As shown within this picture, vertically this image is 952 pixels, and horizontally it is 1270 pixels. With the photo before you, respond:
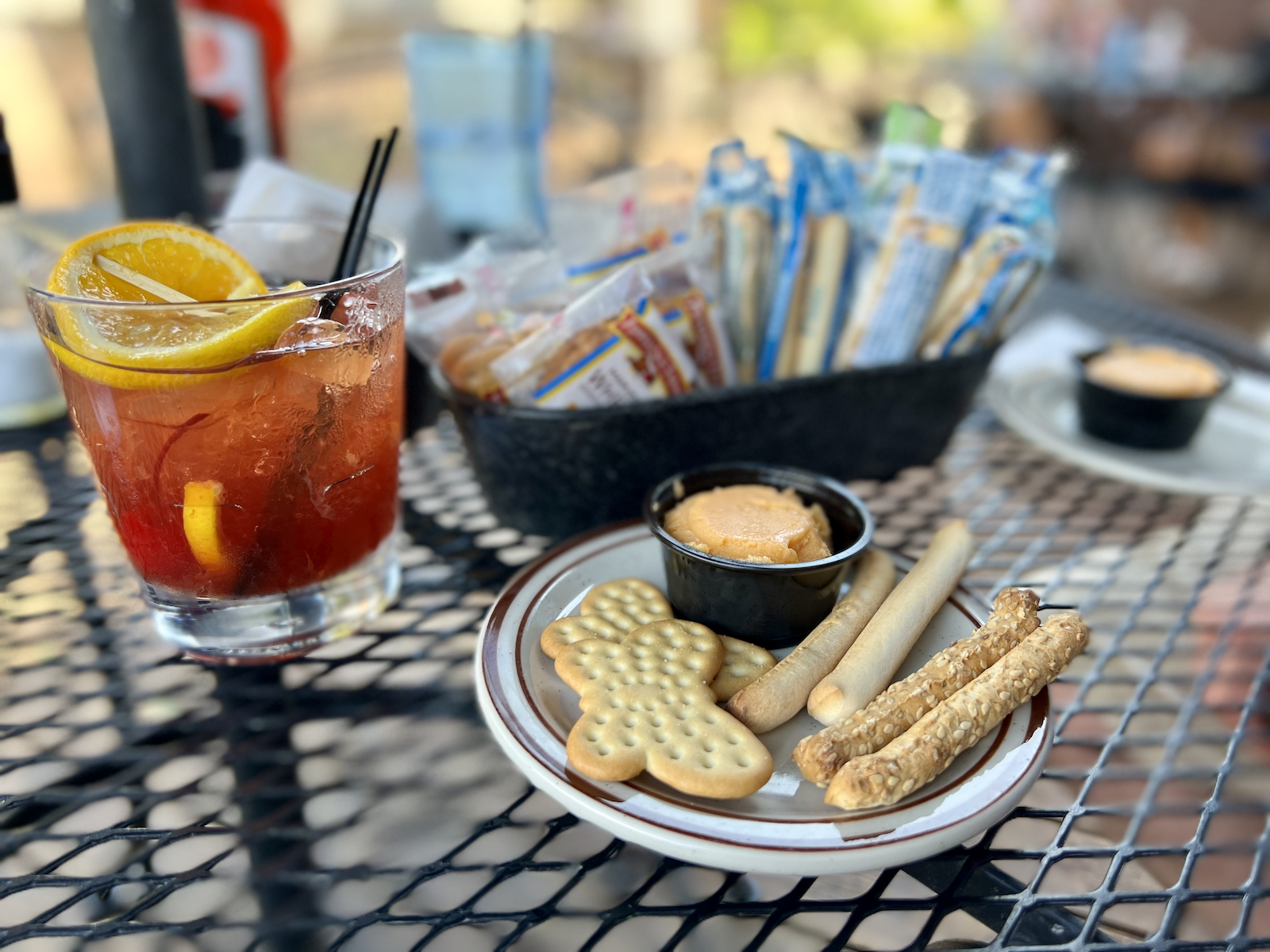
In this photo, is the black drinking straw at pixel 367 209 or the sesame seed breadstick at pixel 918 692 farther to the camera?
the black drinking straw at pixel 367 209

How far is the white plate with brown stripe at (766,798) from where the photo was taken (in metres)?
0.45

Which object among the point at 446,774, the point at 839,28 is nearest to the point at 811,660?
the point at 446,774

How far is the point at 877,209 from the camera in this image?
0.98m

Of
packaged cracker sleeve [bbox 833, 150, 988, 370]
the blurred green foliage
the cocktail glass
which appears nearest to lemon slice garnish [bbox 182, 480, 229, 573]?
the cocktail glass

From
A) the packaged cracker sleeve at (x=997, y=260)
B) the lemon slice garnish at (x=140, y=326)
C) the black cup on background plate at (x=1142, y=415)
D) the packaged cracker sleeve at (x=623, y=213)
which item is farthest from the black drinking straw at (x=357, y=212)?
the black cup on background plate at (x=1142, y=415)

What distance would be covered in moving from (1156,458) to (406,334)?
2.87ft

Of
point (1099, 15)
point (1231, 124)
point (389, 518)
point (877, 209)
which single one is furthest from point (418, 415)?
point (1099, 15)

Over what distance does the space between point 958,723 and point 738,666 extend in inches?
6.1

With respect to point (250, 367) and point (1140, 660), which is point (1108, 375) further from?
point (250, 367)

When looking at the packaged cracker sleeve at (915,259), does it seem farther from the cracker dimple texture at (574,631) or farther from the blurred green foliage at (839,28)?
the blurred green foliage at (839,28)

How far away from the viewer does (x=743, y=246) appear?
94 cm

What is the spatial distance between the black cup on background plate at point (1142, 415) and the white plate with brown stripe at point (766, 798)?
585mm

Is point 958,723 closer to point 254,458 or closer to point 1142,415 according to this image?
point 254,458

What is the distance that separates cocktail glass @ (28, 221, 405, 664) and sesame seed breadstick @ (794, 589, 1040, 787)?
1.27 feet
